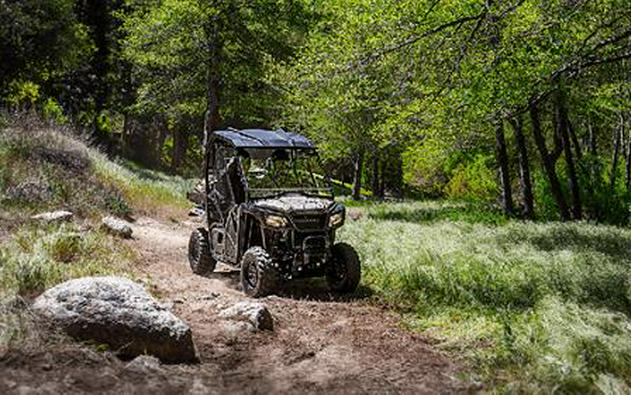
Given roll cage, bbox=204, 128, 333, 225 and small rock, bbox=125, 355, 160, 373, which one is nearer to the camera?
small rock, bbox=125, 355, 160, 373

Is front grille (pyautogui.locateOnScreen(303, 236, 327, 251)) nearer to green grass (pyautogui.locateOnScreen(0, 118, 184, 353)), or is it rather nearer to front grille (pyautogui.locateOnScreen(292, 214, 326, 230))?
front grille (pyautogui.locateOnScreen(292, 214, 326, 230))

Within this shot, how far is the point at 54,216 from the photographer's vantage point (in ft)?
37.6

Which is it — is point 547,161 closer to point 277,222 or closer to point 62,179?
point 277,222

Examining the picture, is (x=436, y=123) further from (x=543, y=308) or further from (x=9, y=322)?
(x=9, y=322)

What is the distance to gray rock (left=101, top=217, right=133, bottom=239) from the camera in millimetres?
12719

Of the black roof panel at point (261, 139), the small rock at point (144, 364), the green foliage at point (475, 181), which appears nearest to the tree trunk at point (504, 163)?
the green foliage at point (475, 181)

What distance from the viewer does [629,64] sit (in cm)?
1962

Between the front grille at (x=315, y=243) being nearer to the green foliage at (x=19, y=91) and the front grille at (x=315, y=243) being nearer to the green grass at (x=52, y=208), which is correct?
the green grass at (x=52, y=208)

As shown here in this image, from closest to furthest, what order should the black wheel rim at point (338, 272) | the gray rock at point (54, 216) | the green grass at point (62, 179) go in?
the black wheel rim at point (338, 272), the gray rock at point (54, 216), the green grass at point (62, 179)

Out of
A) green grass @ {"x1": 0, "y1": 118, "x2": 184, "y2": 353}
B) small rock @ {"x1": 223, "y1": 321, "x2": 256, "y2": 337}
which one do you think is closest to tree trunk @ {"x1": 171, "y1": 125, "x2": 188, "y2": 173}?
green grass @ {"x1": 0, "y1": 118, "x2": 184, "y2": 353}

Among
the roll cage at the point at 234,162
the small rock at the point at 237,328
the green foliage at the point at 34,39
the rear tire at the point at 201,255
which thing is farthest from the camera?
the green foliage at the point at 34,39

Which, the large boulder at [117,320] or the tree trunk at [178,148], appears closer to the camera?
the large boulder at [117,320]

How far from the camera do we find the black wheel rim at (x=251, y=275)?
887 centimetres

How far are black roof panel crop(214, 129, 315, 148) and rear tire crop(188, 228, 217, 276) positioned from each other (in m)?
1.83
